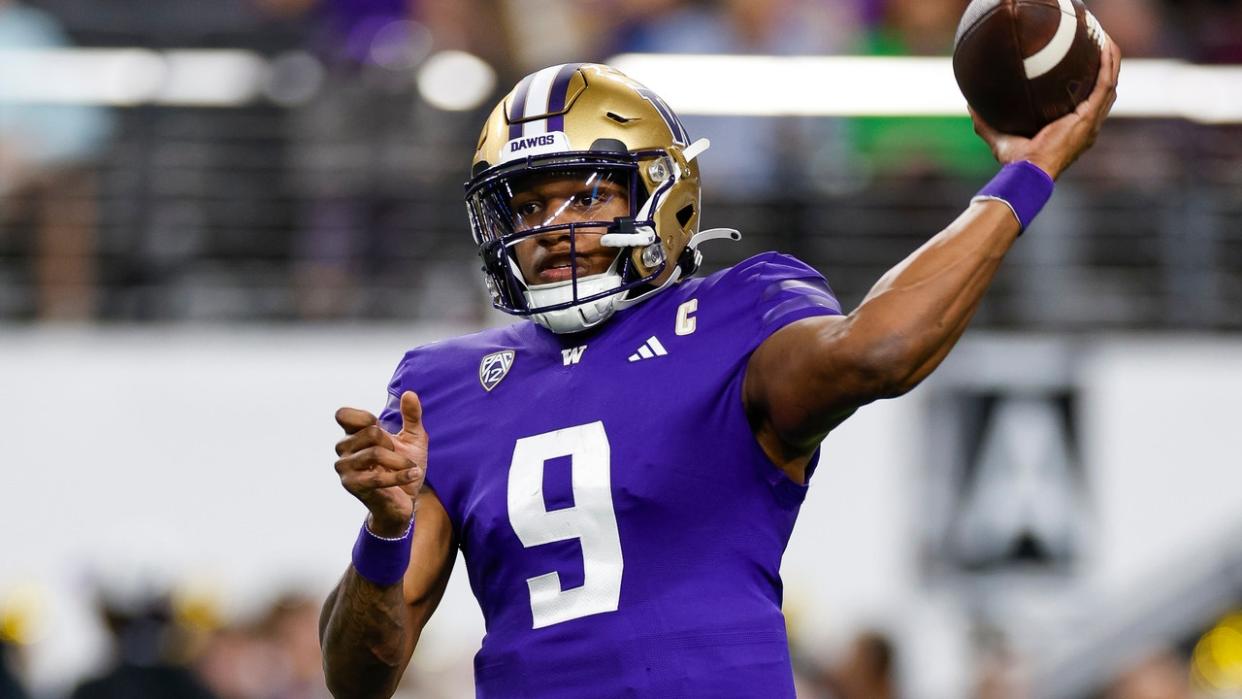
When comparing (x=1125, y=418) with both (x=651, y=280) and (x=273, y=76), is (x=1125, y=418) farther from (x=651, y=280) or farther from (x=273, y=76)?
(x=651, y=280)

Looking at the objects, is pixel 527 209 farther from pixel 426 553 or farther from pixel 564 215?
pixel 426 553

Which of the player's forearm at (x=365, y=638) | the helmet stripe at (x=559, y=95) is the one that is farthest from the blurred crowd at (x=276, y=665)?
the helmet stripe at (x=559, y=95)

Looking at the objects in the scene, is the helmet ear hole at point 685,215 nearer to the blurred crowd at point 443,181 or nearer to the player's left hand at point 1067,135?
the player's left hand at point 1067,135

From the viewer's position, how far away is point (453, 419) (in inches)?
146

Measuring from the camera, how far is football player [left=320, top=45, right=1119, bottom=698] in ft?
10.4

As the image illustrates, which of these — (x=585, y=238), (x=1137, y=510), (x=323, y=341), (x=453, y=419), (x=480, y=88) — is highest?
(x=585, y=238)

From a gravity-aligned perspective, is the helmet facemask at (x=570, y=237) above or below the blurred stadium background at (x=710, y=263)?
above

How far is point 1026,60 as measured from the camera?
3297 millimetres

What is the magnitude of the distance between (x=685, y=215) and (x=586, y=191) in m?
0.21

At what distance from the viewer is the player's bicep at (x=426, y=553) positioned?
3.68m

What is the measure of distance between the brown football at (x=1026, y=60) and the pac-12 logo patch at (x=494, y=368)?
0.97 meters

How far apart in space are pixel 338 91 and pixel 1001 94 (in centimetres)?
739

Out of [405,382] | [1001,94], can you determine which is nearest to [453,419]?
[405,382]

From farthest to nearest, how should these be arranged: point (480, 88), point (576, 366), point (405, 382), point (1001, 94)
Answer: point (480, 88), point (405, 382), point (576, 366), point (1001, 94)
